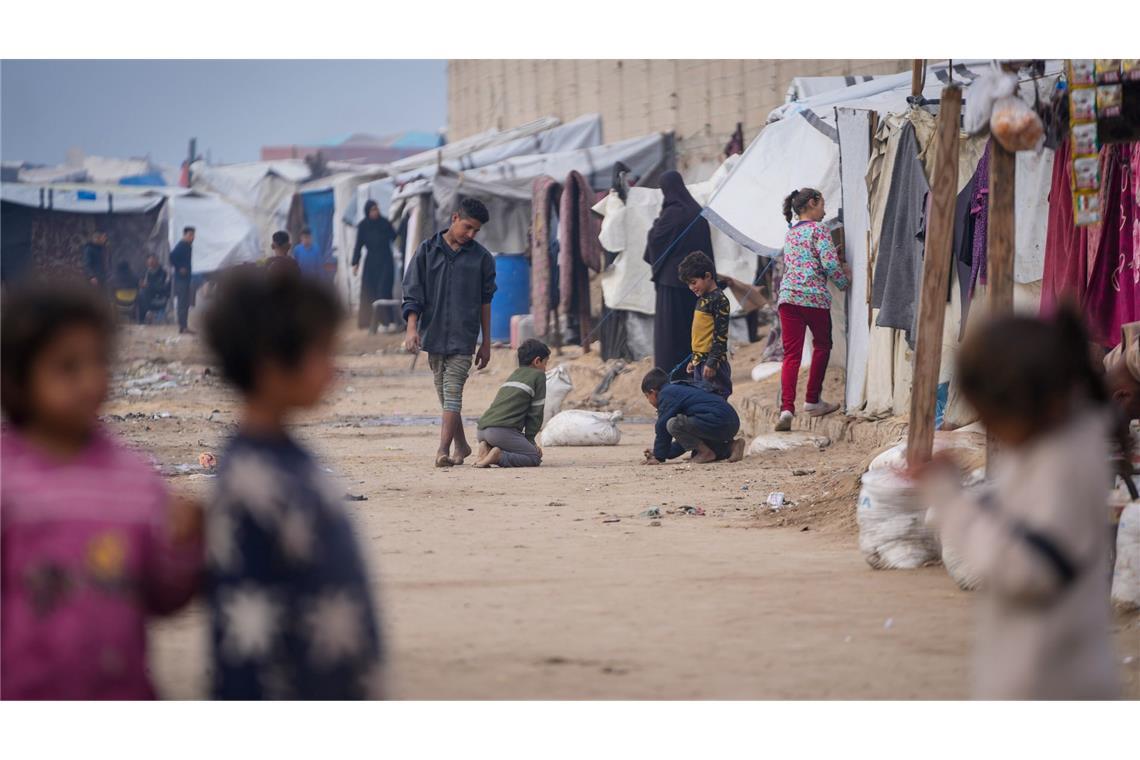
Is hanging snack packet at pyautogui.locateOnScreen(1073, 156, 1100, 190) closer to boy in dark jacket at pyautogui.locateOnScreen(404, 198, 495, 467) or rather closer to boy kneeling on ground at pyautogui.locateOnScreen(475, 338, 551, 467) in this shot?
boy kneeling on ground at pyautogui.locateOnScreen(475, 338, 551, 467)

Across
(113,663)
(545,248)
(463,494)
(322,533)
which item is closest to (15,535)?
(113,663)

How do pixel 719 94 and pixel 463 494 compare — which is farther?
pixel 719 94

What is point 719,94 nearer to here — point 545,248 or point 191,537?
point 545,248

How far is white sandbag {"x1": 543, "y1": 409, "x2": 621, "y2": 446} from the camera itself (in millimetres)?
10453

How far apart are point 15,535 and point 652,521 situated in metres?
4.45

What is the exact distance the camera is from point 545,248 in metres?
16.6

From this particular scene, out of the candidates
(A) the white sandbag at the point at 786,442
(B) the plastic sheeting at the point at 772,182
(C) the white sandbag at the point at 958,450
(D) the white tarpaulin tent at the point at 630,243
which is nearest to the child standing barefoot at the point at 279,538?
(C) the white sandbag at the point at 958,450

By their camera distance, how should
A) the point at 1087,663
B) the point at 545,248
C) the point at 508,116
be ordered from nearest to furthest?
the point at 1087,663
the point at 545,248
the point at 508,116

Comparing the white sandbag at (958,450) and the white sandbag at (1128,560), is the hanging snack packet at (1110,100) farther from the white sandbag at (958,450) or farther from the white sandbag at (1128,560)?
the white sandbag at (1128,560)

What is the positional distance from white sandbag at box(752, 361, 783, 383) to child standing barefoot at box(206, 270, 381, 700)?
405 inches

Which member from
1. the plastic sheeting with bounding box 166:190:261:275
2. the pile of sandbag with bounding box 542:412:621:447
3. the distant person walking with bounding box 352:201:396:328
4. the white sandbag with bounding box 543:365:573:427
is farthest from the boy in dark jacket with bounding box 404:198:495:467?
the plastic sheeting with bounding box 166:190:261:275

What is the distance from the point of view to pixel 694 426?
352 inches

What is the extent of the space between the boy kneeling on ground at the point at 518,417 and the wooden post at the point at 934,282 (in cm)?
396

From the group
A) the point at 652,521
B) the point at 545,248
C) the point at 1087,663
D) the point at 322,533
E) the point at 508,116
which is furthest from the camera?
the point at 508,116
